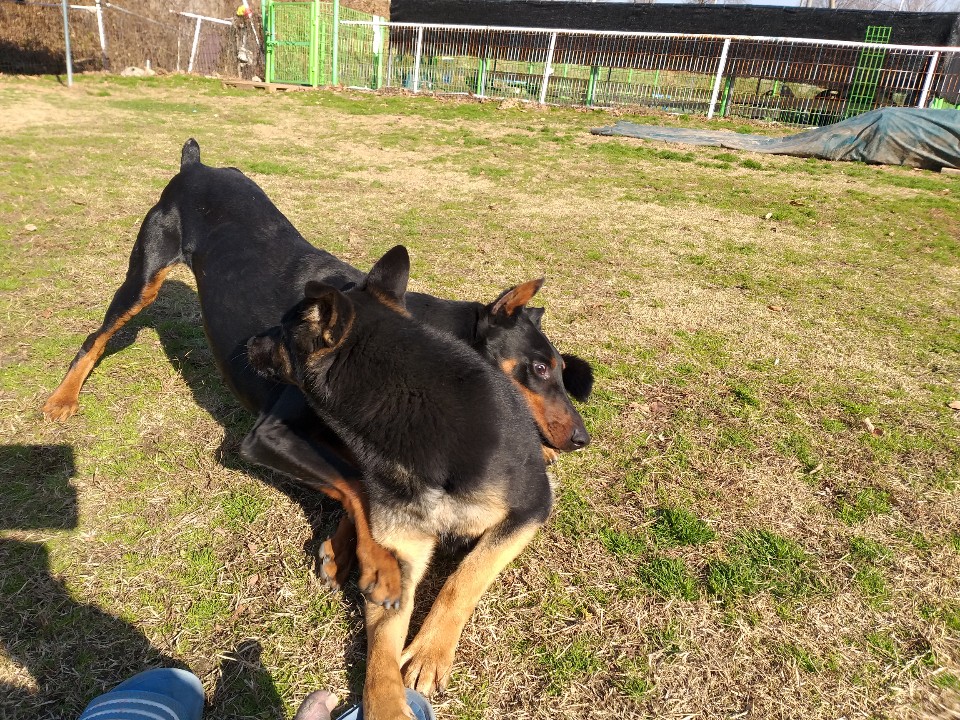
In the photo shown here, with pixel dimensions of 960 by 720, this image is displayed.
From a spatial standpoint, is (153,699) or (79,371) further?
(79,371)

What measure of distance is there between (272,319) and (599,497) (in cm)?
194

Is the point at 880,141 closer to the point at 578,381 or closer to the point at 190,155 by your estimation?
the point at 578,381

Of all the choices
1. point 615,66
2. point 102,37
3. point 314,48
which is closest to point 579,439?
point 615,66

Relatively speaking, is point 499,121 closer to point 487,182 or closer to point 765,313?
point 487,182

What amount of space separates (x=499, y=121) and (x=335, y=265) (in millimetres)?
15003

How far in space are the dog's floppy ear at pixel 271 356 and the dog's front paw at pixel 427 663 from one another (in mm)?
1218

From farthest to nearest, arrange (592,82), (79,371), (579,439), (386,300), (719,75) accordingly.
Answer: (592,82), (719,75), (79,371), (579,439), (386,300)

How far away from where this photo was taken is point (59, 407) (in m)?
3.61

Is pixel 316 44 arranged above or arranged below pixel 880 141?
above

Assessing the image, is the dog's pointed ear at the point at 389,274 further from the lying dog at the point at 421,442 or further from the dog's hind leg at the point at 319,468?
the dog's hind leg at the point at 319,468

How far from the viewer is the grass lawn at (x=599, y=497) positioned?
229cm

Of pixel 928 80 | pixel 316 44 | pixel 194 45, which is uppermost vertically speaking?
pixel 928 80

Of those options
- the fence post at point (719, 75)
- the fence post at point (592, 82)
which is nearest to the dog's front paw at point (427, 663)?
the fence post at point (719, 75)

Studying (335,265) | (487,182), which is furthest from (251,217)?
(487,182)
